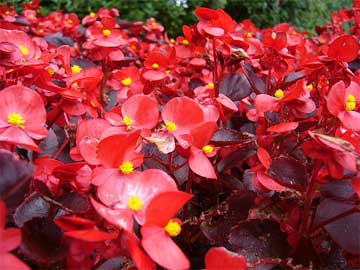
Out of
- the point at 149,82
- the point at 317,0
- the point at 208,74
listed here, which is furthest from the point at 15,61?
the point at 317,0

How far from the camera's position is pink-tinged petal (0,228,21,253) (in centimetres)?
45

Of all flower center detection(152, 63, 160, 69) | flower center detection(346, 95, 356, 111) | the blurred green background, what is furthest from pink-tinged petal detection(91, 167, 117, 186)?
the blurred green background

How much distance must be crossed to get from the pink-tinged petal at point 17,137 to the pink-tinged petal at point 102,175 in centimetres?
8

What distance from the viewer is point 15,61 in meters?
0.72

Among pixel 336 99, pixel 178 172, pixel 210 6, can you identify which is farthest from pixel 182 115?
pixel 210 6

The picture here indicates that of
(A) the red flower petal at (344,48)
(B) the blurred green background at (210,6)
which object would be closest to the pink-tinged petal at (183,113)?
(A) the red flower petal at (344,48)

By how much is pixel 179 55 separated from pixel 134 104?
0.52m

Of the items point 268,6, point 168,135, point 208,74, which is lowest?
point 268,6

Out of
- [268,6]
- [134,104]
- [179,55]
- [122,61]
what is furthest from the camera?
[268,6]

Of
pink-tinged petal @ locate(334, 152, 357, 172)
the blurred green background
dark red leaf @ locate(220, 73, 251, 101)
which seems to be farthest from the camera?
the blurred green background

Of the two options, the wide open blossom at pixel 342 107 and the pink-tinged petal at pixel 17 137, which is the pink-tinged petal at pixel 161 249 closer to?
the pink-tinged petal at pixel 17 137

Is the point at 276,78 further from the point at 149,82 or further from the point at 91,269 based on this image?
the point at 91,269

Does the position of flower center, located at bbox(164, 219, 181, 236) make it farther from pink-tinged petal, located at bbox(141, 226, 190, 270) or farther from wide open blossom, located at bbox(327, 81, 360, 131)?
wide open blossom, located at bbox(327, 81, 360, 131)

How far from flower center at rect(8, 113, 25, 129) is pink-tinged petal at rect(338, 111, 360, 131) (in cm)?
41
